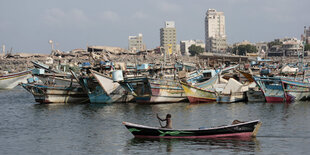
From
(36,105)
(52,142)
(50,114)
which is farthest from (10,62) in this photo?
(52,142)

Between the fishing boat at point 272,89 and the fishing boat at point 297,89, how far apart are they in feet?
0.77

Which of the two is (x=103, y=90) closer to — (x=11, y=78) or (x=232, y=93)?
(x=232, y=93)

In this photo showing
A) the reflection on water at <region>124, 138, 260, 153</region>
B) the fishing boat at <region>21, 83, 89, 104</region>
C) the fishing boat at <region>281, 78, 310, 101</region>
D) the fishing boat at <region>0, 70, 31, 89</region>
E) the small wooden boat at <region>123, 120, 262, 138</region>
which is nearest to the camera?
the reflection on water at <region>124, 138, 260, 153</region>

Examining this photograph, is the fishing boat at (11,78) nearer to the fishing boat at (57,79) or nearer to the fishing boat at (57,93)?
the fishing boat at (57,79)

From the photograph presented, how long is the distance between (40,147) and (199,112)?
43.2 feet

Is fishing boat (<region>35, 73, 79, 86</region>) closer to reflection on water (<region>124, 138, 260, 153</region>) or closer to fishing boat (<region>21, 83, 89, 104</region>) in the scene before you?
fishing boat (<region>21, 83, 89, 104</region>)

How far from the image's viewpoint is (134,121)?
94.0 feet

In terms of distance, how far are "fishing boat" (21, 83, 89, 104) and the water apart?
1029 mm

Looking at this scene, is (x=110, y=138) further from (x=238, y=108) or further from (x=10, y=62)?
(x=10, y=62)

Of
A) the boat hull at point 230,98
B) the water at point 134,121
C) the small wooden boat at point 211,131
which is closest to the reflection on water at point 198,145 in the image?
the water at point 134,121

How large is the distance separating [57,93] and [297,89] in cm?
1919

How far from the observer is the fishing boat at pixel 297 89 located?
113 feet

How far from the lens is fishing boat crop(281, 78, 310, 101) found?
34469 mm

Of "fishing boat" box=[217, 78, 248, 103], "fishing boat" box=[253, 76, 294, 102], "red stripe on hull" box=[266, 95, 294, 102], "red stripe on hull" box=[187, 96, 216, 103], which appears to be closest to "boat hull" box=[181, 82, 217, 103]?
"red stripe on hull" box=[187, 96, 216, 103]
